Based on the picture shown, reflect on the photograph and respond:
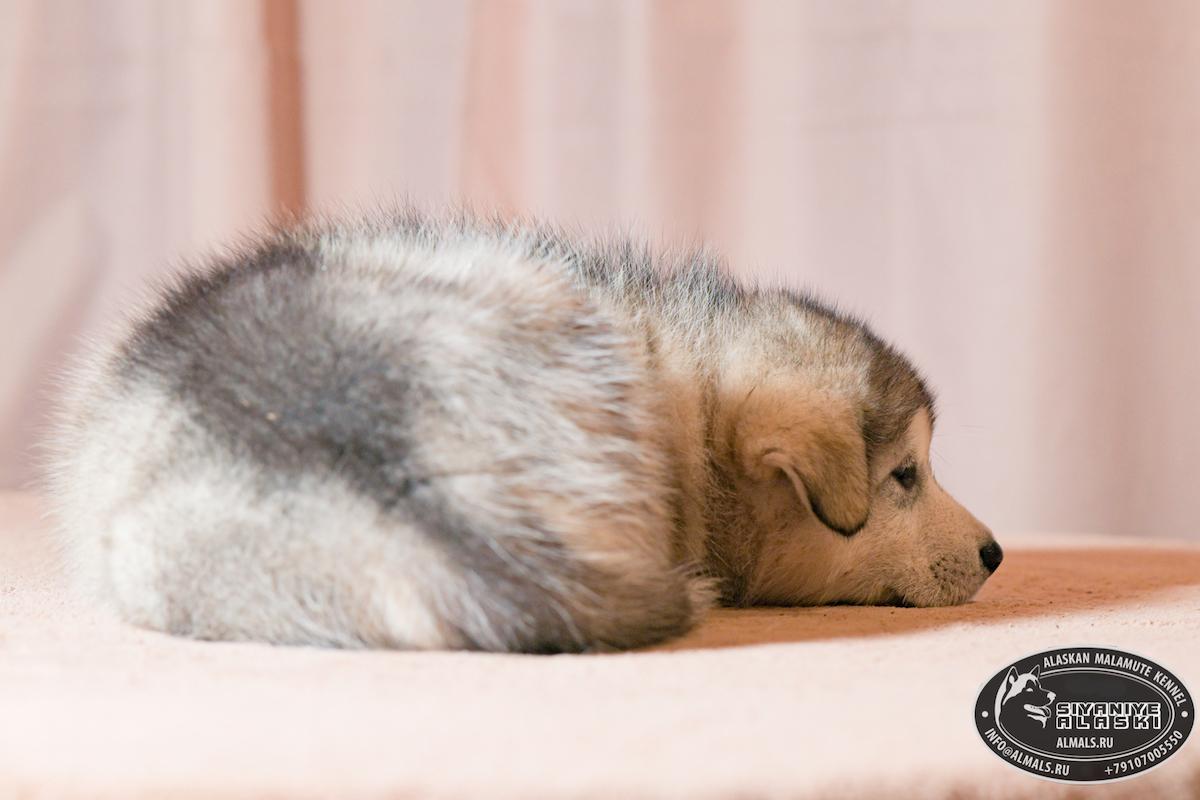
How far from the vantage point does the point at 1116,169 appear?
257 centimetres

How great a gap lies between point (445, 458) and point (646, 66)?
1.78 meters

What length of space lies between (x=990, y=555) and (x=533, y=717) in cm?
86

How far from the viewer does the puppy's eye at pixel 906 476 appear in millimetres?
1582

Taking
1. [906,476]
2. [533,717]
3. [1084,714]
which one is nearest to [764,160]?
[906,476]

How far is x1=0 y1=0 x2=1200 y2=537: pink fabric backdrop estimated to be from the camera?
256cm

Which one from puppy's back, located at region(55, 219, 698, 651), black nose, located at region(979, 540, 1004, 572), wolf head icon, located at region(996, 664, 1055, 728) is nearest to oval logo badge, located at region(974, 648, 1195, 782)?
wolf head icon, located at region(996, 664, 1055, 728)

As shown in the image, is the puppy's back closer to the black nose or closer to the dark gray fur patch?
the dark gray fur patch

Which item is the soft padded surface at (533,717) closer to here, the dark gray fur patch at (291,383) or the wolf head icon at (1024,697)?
the wolf head icon at (1024,697)

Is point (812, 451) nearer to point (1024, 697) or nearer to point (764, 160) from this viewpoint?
point (1024, 697)

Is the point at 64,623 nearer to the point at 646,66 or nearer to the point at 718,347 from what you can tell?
the point at 718,347

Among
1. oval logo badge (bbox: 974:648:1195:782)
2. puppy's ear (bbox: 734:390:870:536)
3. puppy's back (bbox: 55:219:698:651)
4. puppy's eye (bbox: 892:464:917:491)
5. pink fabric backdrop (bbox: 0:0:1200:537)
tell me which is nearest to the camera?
oval logo badge (bbox: 974:648:1195:782)

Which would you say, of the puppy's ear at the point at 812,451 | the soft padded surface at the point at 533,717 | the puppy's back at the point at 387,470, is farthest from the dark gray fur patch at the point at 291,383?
the puppy's ear at the point at 812,451

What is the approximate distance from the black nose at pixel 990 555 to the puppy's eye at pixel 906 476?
0.12m

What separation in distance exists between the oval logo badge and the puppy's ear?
0.33m
